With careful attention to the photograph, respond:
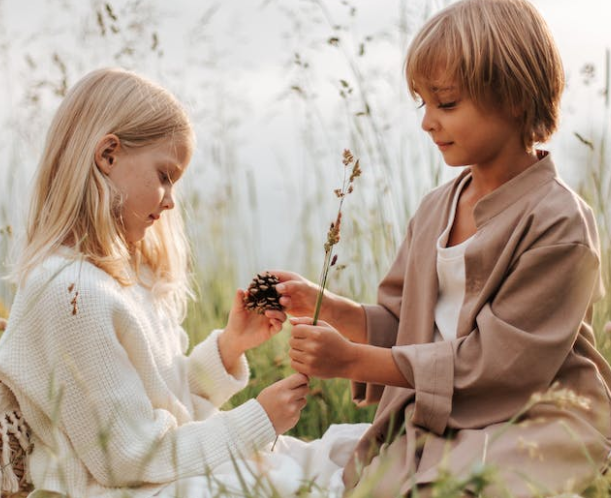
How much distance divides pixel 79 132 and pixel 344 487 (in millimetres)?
968

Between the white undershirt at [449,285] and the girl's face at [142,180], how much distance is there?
0.62m

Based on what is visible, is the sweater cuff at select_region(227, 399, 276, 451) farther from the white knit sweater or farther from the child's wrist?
the child's wrist

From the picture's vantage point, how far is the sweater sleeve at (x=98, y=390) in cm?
160

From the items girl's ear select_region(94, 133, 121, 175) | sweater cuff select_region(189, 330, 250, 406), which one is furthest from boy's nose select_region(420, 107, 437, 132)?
sweater cuff select_region(189, 330, 250, 406)

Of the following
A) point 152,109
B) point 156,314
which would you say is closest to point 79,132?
point 152,109

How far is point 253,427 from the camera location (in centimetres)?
171

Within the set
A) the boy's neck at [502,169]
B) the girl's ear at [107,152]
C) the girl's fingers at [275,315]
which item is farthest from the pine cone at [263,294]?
the boy's neck at [502,169]

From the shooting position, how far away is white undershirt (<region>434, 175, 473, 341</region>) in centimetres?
170

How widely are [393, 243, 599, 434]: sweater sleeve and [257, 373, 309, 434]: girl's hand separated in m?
0.25

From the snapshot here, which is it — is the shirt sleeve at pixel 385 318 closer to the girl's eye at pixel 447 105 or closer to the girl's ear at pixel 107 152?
the girl's eye at pixel 447 105

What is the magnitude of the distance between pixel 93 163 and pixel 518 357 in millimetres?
981

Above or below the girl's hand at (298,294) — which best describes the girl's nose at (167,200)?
above

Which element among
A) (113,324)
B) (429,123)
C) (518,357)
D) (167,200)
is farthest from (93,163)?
(518,357)

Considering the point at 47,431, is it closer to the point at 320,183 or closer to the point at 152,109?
the point at 152,109
